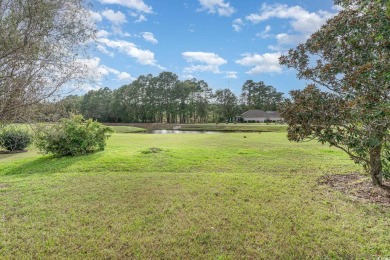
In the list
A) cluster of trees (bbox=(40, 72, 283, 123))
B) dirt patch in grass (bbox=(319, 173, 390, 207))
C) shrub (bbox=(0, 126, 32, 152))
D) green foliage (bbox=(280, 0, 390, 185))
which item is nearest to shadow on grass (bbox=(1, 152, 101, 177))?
shrub (bbox=(0, 126, 32, 152))

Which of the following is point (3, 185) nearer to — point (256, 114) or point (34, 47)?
point (34, 47)

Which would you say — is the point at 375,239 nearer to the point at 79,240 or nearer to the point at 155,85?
the point at 79,240

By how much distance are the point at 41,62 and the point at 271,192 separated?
6.28 metres

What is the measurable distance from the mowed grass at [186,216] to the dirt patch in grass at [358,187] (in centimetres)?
38

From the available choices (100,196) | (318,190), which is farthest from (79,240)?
(318,190)

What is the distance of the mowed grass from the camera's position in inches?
162

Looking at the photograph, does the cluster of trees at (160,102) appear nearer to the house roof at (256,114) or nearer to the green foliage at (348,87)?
the house roof at (256,114)

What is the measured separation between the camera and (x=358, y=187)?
7207mm

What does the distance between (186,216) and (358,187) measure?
5277 millimetres

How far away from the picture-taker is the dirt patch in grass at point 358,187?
6.32 metres

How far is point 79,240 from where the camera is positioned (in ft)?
14.3

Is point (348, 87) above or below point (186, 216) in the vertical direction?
above

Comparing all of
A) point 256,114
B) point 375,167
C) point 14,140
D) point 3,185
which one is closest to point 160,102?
point 256,114

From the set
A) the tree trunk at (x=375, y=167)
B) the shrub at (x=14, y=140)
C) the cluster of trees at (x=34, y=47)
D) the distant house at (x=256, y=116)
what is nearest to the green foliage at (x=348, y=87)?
the tree trunk at (x=375, y=167)
